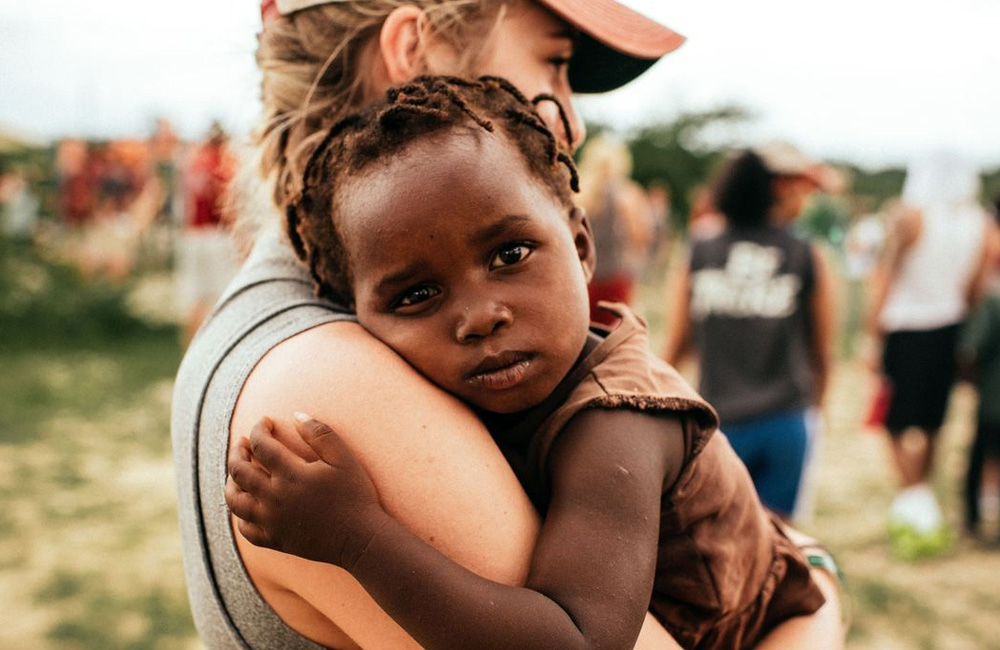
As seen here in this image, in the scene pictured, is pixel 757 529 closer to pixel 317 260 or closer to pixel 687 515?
pixel 687 515

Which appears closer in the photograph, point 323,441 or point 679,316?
point 323,441

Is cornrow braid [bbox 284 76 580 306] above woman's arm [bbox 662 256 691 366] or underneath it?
above

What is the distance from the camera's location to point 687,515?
1.27 m

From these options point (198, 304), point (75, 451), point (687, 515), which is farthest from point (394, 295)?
point (198, 304)

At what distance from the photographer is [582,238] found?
57.1 inches

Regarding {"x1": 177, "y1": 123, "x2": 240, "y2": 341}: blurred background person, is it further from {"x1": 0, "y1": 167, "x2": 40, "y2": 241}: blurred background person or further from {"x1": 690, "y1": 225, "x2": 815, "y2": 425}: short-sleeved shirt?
{"x1": 0, "y1": 167, "x2": 40, "y2": 241}: blurred background person

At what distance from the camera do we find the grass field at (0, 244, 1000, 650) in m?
4.27

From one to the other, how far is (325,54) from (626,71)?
68 cm

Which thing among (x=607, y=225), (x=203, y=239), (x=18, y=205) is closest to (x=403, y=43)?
(x=607, y=225)

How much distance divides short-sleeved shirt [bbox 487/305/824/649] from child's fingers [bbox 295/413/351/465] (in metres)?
0.31

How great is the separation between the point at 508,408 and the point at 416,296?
218mm

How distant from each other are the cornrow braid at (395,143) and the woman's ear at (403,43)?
178 millimetres

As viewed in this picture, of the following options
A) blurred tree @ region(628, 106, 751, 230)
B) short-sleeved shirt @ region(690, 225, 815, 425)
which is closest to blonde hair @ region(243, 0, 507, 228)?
short-sleeved shirt @ region(690, 225, 815, 425)

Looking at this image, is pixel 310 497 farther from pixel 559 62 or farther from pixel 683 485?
pixel 559 62
